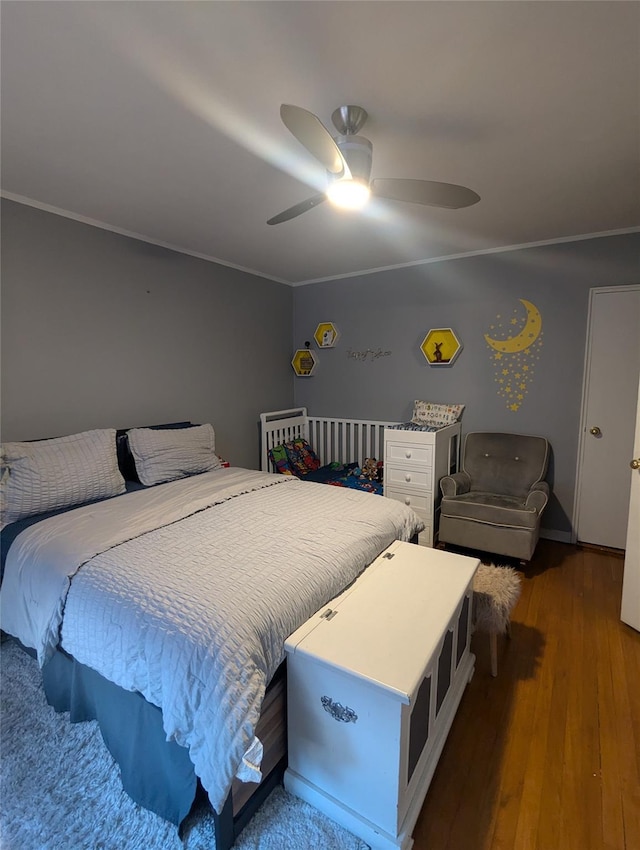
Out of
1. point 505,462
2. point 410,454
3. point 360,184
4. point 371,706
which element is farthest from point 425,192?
point 505,462

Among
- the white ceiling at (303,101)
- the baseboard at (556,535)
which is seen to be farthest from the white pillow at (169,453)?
the baseboard at (556,535)

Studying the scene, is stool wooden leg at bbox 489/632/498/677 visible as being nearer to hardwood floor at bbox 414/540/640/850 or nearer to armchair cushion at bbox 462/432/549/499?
hardwood floor at bbox 414/540/640/850

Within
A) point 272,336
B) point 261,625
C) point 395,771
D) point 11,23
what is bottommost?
point 395,771

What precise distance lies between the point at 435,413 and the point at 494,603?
2064 mm

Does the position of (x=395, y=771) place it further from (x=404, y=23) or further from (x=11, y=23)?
(x=11, y=23)

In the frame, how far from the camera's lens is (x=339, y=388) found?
14.0ft

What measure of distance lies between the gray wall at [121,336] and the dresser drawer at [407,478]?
1.46 metres

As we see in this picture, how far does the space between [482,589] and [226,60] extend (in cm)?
232

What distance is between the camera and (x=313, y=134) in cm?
127

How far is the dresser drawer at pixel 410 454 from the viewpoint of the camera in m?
3.09

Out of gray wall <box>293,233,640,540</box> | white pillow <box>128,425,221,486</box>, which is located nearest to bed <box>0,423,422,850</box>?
white pillow <box>128,425,221,486</box>

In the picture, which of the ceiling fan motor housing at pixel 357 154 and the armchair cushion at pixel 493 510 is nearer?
the ceiling fan motor housing at pixel 357 154

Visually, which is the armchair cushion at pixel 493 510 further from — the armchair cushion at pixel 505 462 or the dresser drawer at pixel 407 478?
the dresser drawer at pixel 407 478

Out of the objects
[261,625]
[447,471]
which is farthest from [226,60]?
[447,471]
